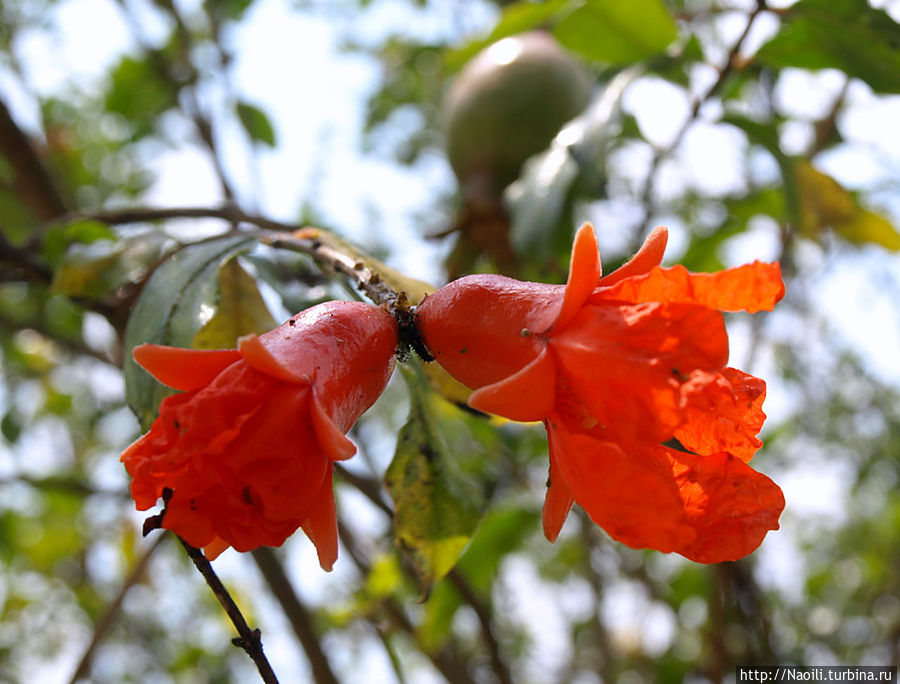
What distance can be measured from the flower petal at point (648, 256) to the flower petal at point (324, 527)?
0.25 metres

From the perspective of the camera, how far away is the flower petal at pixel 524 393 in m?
0.44

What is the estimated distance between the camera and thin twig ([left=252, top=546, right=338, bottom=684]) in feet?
3.95

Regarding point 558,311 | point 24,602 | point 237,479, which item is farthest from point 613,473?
point 24,602

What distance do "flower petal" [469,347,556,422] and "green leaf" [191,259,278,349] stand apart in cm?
36

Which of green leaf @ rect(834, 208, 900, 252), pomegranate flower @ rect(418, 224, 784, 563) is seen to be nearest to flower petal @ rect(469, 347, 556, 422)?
pomegranate flower @ rect(418, 224, 784, 563)

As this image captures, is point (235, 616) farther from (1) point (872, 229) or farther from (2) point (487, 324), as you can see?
(1) point (872, 229)

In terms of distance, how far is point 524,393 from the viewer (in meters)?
0.45

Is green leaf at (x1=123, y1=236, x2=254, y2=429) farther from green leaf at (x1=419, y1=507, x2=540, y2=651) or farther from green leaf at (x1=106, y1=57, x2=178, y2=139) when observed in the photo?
green leaf at (x1=106, y1=57, x2=178, y2=139)

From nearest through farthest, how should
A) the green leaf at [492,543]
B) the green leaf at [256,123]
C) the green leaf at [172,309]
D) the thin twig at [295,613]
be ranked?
1. the green leaf at [172,309]
2. the thin twig at [295,613]
3. the green leaf at [492,543]
4. the green leaf at [256,123]

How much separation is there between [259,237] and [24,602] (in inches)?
114

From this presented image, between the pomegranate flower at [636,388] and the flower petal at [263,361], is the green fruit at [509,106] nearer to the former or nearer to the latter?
the pomegranate flower at [636,388]

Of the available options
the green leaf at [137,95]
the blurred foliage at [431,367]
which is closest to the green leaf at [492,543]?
the blurred foliage at [431,367]

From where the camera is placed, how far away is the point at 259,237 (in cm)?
76

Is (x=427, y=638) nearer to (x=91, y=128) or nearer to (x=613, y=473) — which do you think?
(x=613, y=473)
